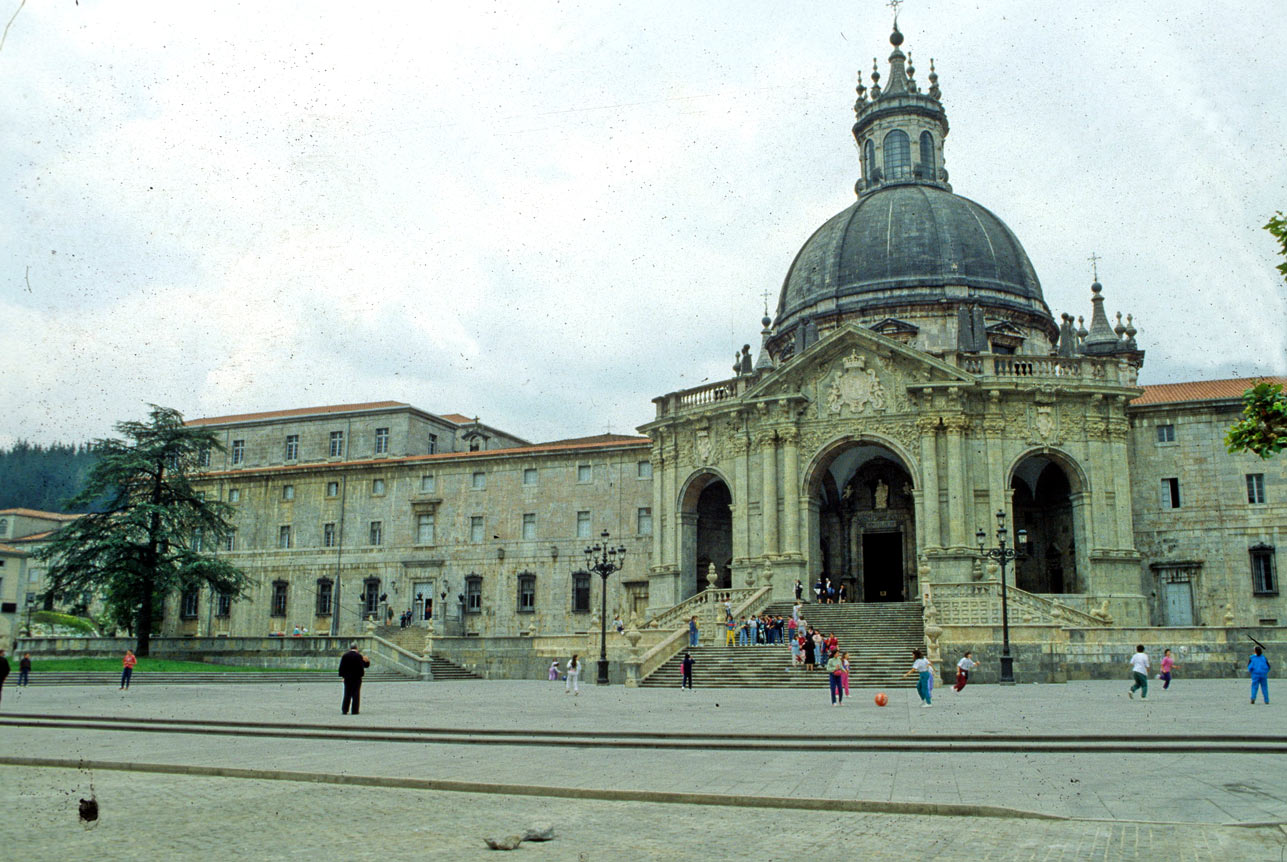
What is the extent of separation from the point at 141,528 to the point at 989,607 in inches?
1436

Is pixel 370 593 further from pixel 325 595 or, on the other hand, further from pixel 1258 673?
pixel 1258 673

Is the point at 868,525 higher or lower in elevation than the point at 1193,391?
lower

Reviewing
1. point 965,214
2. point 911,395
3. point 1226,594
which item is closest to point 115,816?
point 911,395

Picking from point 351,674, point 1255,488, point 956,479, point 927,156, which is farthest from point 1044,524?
point 351,674

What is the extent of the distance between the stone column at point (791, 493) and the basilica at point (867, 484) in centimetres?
10

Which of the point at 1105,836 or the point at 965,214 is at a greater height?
the point at 965,214

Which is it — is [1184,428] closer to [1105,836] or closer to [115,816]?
[1105,836]

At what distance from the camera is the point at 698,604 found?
138ft

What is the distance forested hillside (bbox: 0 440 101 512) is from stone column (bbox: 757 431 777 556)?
283 feet

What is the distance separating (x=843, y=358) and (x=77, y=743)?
33.8 m

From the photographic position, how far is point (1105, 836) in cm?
959

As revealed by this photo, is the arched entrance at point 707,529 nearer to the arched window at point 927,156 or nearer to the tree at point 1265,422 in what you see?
the arched window at point 927,156

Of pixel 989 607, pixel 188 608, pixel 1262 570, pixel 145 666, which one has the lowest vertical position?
pixel 145 666

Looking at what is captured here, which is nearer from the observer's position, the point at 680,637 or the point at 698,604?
the point at 680,637
